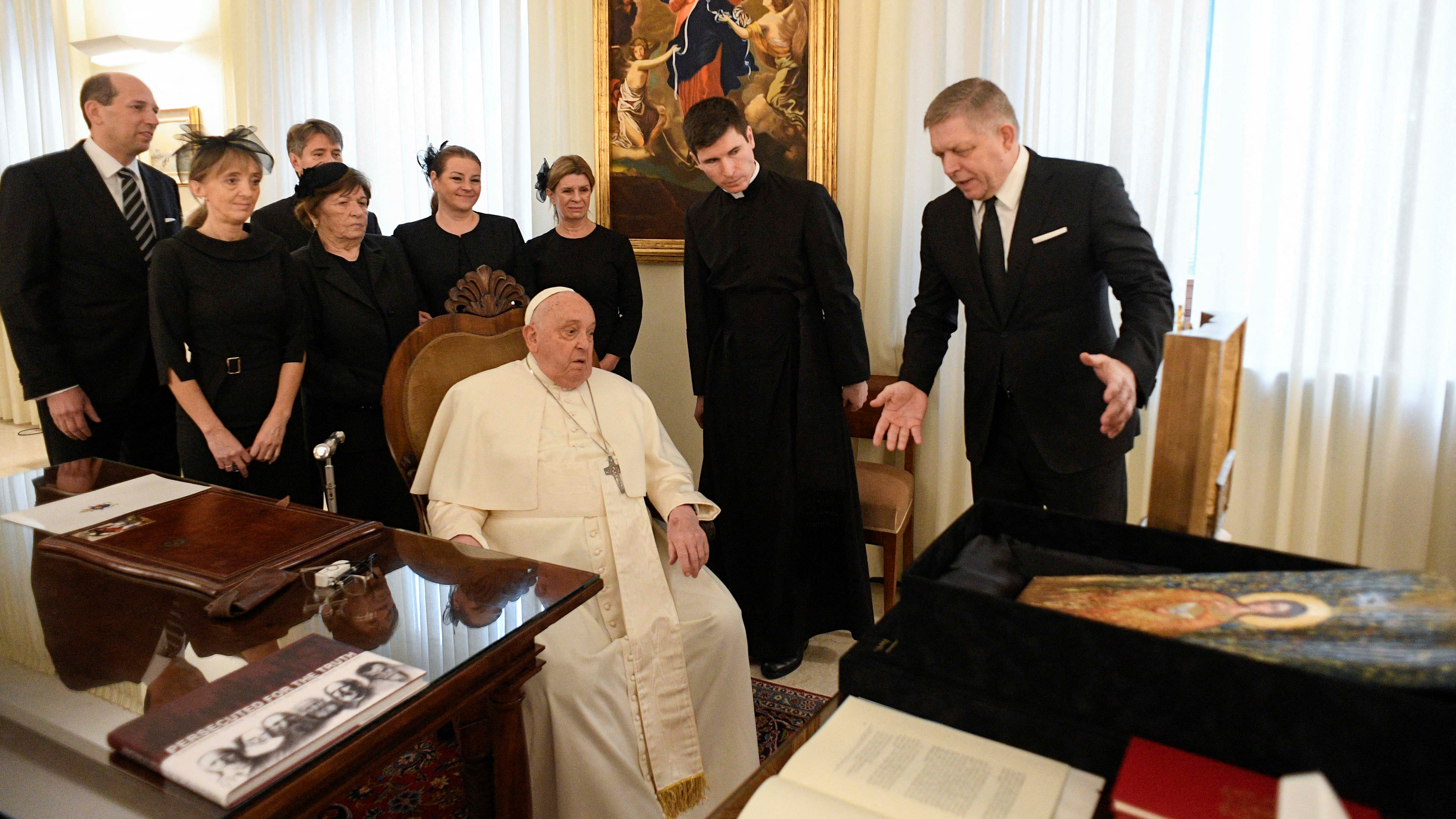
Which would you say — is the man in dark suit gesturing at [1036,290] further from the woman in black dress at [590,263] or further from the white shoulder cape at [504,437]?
the woman in black dress at [590,263]

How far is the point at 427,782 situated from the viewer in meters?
2.61

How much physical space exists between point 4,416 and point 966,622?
967 cm

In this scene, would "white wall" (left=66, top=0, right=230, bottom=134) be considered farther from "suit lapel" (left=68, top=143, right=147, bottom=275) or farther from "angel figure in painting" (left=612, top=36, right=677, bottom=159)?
"angel figure in painting" (left=612, top=36, right=677, bottom=159)

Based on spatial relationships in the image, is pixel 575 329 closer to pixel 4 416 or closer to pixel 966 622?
pixel 966 622

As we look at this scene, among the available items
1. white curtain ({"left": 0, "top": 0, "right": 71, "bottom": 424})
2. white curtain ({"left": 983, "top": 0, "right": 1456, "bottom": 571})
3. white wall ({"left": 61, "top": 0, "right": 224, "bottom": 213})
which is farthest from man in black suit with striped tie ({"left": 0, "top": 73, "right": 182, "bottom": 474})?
white curtain ({"left": 0, "top": 0, "right": 71, "bottom": 424})

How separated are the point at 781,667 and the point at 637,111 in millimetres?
2798

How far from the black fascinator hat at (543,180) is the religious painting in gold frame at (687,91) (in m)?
0.32

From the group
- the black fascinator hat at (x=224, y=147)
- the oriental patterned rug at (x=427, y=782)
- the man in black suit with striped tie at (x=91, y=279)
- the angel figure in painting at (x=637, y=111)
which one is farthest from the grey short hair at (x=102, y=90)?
the oriental patterned rug at (x=427, y=782)

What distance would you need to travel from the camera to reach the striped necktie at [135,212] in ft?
11.4

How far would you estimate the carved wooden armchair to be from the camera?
2.69 m

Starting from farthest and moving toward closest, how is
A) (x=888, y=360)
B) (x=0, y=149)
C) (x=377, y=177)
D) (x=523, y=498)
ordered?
(x=0, y=149) → (x=377, y=177) → (x=888, y=360) → (x=523, y=498)

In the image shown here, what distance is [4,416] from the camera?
788 centimetres

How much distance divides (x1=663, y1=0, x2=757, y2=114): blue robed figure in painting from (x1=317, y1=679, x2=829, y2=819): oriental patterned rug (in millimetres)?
2848

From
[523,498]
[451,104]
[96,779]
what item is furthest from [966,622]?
[451,104]
